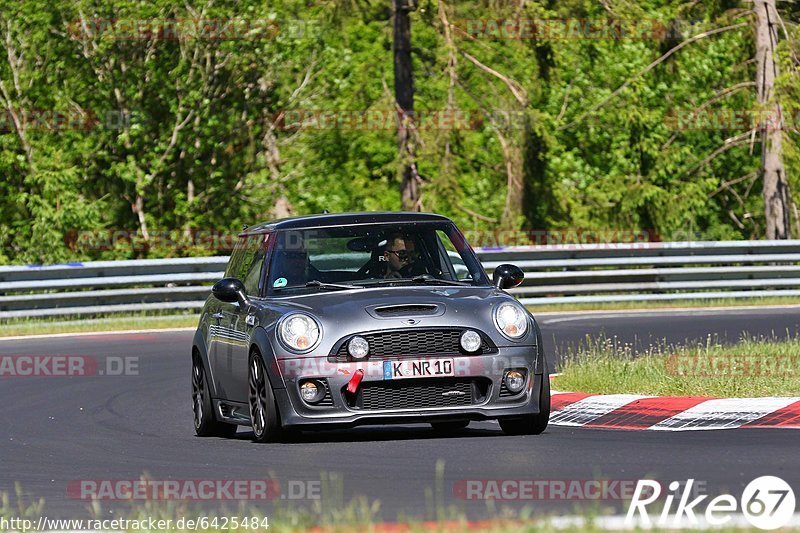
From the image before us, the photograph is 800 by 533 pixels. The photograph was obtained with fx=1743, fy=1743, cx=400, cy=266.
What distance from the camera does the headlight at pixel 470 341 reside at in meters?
10.6

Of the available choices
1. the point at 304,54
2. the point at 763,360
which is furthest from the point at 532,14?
the point at 763,360

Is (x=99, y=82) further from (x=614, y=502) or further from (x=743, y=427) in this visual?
(x=614, y=502)

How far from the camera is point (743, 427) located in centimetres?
1095

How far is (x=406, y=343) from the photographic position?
10.6 m

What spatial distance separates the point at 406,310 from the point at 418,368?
37 centimetres

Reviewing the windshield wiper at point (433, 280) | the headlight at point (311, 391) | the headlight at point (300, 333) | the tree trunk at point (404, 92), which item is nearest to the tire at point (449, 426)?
the windshield wiper at point (433, 280)

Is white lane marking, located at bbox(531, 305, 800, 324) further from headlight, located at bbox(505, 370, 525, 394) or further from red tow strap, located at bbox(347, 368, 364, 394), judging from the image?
red tow strap, located at bbox(347, 368, 364, 394)

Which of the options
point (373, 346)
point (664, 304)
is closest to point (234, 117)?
point (664, 304)

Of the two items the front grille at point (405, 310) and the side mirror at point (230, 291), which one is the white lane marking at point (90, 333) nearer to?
the side mirror at point (230, 291)

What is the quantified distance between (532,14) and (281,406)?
24300mm

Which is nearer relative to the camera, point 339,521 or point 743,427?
point 339,521

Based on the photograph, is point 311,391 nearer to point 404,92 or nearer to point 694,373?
point 694,373

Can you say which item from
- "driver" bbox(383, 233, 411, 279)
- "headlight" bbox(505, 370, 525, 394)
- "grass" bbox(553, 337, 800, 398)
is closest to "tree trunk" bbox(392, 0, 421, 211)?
"grass" bbox(553, 337, 800, 398)

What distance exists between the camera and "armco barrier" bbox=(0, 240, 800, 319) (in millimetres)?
24375
